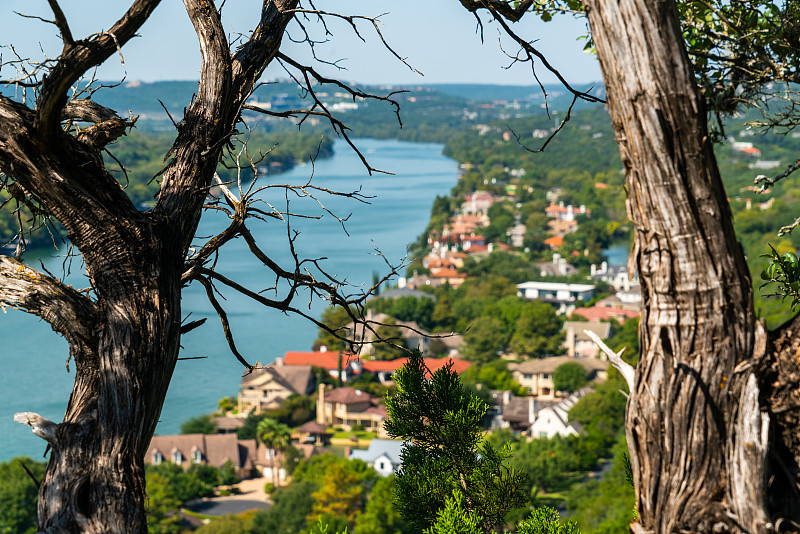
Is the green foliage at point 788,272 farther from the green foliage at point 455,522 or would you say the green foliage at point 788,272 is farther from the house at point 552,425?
the house at point 552,425

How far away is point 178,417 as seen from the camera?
24141 mm

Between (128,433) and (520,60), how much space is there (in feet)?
4.19

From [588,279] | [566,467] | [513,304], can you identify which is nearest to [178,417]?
[566,467]

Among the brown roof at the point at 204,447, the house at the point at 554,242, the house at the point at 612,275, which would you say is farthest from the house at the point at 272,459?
the house at the point at 554,242

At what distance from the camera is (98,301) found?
1493 mm

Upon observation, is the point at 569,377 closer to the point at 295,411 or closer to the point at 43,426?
the point at 295,411

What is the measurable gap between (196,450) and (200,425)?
→ 3.47 ft

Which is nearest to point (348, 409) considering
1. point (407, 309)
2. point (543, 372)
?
point (543, 372)

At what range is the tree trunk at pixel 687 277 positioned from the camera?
120 centimetres

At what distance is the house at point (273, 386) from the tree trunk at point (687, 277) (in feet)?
85.3

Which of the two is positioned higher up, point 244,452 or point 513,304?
point 513,304

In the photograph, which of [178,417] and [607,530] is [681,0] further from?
[178,417]

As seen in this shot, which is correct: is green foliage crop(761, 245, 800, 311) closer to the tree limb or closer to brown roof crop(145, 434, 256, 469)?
the tree limb

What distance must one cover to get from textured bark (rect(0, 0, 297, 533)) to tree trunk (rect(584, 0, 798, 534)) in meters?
0.90
